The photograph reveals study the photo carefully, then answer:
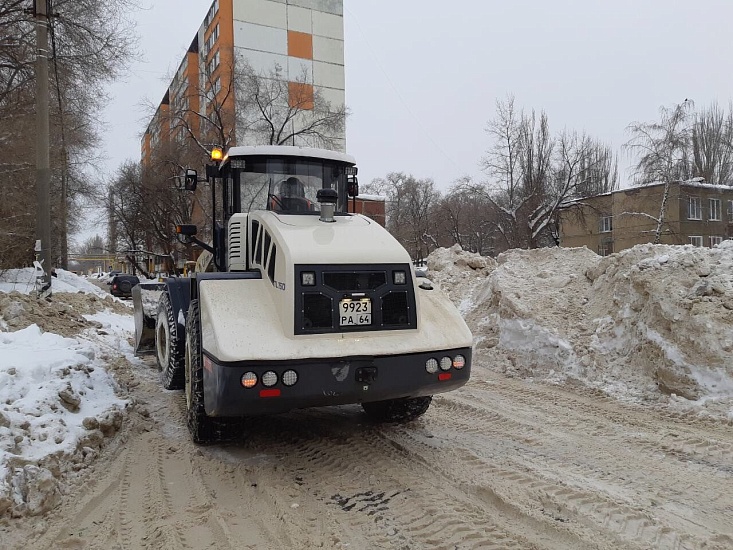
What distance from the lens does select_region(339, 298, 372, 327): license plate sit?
13.8 ft

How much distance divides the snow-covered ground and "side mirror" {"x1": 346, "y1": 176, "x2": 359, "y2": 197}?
333cm

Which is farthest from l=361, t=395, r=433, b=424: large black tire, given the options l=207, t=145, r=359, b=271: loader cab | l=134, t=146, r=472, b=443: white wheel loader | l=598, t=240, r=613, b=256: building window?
l=598, t=240, r=613, b=256: building window

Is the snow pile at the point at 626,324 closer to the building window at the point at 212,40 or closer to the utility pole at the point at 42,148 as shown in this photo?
the utility pole at the point at 42,148

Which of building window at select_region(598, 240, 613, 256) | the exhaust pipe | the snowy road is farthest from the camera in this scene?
building window at select_region(598, 240, 613, 256)

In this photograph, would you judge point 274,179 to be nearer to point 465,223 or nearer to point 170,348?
point 170,348

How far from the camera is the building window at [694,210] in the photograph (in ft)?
123

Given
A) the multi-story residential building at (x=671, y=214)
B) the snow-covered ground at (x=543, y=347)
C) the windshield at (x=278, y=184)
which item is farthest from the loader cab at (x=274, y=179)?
the multi-story residential building at (x=671, y=214)

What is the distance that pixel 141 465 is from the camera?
173 inches

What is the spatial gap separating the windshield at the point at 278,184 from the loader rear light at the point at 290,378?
2182 mm

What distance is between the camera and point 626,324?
7.32m

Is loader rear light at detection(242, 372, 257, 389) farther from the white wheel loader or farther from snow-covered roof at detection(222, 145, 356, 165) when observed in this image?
snow-covered roof at detection(222, 145, 356, 165)

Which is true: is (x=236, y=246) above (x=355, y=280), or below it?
above

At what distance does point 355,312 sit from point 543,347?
4606 millimetres

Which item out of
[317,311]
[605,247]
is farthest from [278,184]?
[605,247]
